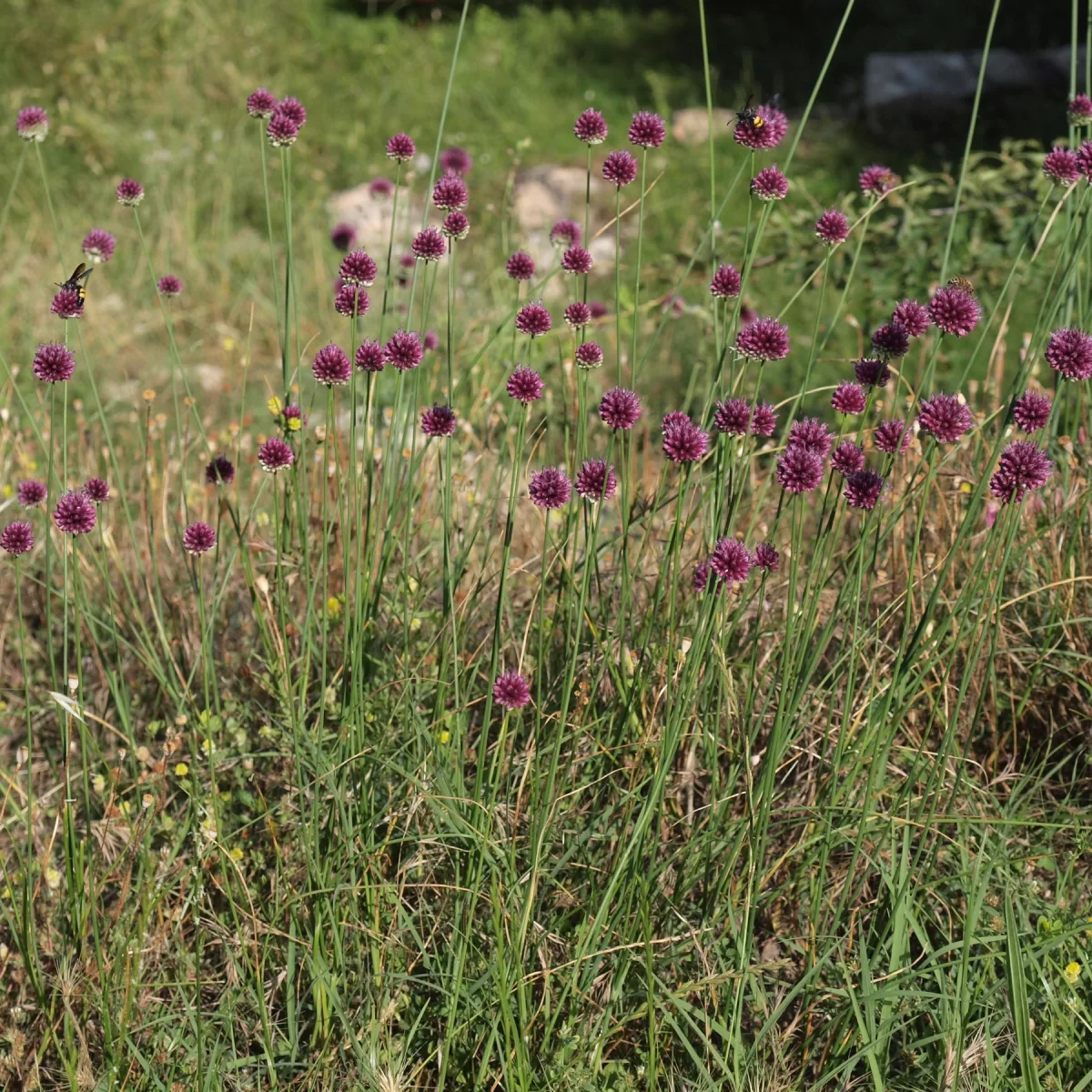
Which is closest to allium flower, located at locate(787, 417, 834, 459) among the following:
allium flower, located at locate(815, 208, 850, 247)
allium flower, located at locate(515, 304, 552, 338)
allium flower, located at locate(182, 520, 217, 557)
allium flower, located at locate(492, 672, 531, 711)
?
allium flower, located at locate(815, 208, 850, 247)

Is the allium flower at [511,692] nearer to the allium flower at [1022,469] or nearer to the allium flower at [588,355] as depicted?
the allium flower at [588,355]

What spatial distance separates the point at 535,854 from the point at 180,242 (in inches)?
209

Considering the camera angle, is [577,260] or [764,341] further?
[577,260]

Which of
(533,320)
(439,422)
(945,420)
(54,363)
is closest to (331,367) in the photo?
(439,422)

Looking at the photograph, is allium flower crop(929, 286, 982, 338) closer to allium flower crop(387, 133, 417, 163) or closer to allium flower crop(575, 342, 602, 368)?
allium flower crop(575, 342, 602, 368)

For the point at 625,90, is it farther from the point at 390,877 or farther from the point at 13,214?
the point at 390,877

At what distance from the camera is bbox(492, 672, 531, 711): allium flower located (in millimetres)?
2051

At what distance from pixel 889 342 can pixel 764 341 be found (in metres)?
0.20

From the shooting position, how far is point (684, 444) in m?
1.94

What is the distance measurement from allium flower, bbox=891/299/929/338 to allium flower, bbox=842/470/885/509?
30cm

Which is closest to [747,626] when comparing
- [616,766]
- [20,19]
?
[616,766]

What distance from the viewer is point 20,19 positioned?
7.79 meters

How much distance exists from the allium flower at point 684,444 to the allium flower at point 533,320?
0.35 meters

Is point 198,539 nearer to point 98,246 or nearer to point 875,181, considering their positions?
point 98,246
